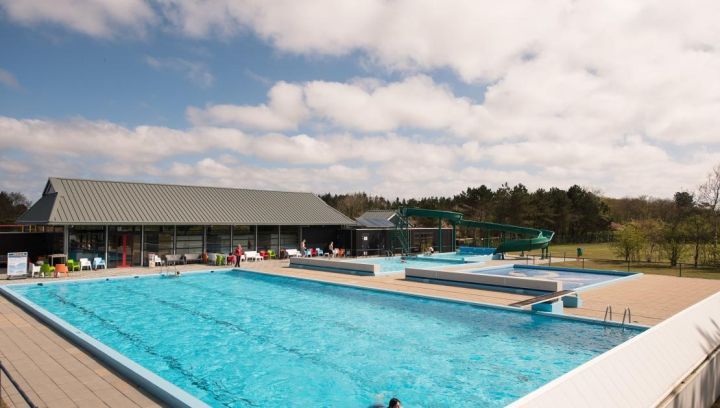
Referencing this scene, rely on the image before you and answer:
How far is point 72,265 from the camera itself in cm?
2191

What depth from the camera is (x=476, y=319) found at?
43.5ft

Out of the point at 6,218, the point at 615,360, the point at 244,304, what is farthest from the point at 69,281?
the point at 6,218

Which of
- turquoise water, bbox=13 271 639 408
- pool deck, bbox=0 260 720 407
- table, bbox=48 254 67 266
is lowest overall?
turquoise water, bbox=13 271 639 408

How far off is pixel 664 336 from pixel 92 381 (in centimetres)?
1029

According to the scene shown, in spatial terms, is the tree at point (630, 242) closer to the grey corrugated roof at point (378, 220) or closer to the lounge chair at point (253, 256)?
the grey corrugated roof at point (378, 220)

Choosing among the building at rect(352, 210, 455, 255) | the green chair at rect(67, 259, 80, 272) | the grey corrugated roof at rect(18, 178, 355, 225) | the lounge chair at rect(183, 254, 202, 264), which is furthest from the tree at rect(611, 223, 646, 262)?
the green chair at rect(67, 259, 80, 272)

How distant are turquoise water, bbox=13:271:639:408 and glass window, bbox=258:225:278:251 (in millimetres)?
12424

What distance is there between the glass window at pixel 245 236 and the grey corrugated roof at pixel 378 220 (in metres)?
9.50

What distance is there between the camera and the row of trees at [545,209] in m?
53.4

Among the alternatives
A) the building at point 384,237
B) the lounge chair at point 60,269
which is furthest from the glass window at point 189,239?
the building at point 384,237

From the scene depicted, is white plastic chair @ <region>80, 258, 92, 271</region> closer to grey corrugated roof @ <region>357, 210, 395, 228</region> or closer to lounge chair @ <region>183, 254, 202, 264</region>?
lounge chair @ <region>183, 254, 202, 264</region>

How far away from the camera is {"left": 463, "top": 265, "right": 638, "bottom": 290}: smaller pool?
21.2 m

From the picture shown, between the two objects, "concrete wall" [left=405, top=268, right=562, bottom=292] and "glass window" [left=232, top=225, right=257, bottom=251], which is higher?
"glass window" [left=232, top=225, right=257, bottom=251]

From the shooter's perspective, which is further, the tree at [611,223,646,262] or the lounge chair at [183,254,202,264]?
the tree at [611,223,646,262]
